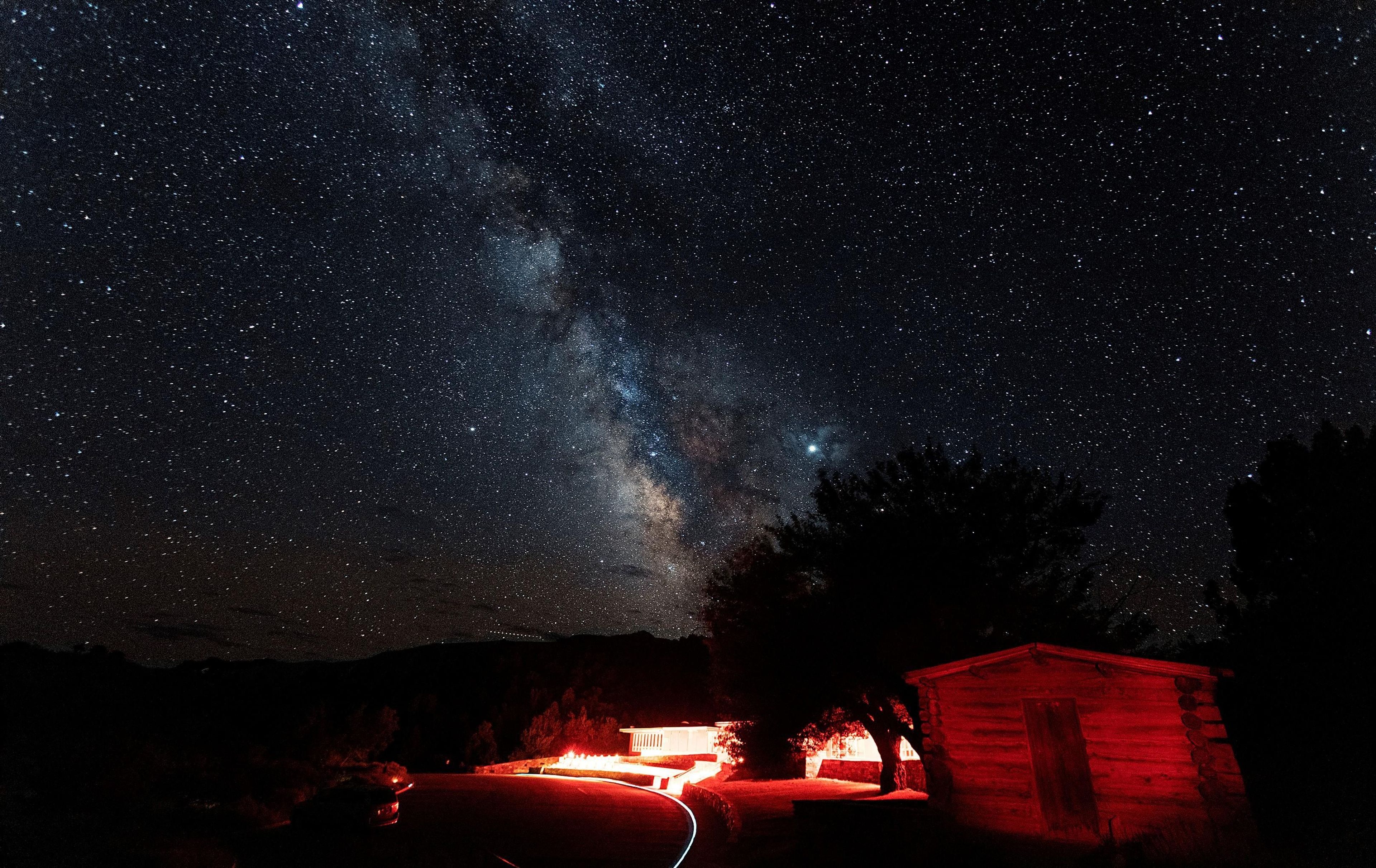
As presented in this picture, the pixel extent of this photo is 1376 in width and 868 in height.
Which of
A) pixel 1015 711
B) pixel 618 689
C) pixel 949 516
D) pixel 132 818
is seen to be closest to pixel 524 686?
pixel 618 689

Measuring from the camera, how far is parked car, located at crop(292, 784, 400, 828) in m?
15.0

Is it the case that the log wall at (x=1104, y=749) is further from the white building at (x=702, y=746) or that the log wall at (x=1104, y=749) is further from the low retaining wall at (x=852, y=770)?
the white building at (x=702, y=746)

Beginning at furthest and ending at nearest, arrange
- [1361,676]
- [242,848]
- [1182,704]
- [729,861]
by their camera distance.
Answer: [1361,676] < [242,848] < [729,861] < [1182,704]

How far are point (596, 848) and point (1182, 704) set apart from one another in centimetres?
1095

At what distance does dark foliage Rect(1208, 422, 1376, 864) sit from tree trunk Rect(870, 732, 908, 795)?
8164 mm

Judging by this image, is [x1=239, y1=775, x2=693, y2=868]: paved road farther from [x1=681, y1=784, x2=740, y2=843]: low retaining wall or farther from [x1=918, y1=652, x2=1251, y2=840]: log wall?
[x1=918, y1=652, x2=1251, y2=840]: log wall

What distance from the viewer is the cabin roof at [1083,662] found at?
10820 mm

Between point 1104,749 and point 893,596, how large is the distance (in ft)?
26.2

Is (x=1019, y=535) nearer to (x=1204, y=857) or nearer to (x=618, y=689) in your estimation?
(x=1204, y=857)

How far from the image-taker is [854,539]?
828 inches

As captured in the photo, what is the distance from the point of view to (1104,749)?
37.5ft

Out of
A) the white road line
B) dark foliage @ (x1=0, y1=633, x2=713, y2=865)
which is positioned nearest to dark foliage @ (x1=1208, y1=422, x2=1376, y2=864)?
the white road line

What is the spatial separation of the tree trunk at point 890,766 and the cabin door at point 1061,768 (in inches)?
274

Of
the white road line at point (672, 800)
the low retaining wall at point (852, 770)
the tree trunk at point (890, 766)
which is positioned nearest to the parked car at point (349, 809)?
the white road line at point (672, 800)
